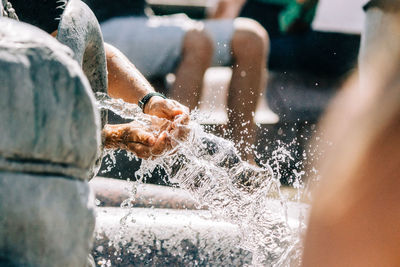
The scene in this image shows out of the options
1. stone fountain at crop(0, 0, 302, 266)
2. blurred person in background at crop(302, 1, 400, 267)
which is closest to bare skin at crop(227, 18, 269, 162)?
blurred person in background at crop(302, 1, 400, 267)

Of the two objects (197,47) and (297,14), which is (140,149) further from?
(297,14)

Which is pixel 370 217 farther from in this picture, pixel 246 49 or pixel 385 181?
pixel 246 49

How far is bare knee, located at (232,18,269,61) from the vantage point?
89.4 inches

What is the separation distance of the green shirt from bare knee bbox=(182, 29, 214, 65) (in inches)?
35.3

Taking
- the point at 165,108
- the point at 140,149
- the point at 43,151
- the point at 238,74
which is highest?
the point at 43,151

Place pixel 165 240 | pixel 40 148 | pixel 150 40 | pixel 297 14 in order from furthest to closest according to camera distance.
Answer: pixel 297 14 < pixel 150 40 < pixel 165 240 < pixel 40 148

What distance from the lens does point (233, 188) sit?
3.73 ft

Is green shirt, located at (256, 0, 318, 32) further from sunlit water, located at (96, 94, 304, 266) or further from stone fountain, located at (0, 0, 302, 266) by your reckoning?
stone fountain, located at (0, 0, 302, 266)

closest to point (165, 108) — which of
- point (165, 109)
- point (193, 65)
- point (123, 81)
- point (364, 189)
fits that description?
point (165, 109)

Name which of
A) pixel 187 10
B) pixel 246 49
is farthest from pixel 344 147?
pixel 187 10

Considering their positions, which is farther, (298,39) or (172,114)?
(298,39)

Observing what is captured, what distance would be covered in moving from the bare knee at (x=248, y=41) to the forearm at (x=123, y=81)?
110 centimetres

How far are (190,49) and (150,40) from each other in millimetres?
178

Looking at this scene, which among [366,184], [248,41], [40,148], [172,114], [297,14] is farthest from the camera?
[297,14]
